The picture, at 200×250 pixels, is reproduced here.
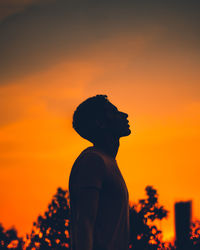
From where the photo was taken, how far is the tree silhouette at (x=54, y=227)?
2711 centimetres

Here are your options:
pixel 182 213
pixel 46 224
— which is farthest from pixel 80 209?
pixel 46 224

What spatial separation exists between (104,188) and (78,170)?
323 mm

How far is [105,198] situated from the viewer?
4.36m

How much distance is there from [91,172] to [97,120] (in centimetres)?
76

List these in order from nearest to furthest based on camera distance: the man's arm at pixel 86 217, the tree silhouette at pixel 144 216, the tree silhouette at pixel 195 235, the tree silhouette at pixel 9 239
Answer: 1. the man's arm at pixel 86 217
2. the tree silhouette at pixel 195 235
3. the tree silhouette at pixel 144 216
4. the tree silhouette at pixel 9 239

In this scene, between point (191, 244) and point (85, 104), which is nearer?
point (85, 104)

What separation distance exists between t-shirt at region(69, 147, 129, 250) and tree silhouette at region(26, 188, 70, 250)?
22.3 m

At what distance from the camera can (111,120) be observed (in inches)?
191

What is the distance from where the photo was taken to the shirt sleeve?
4.24 m

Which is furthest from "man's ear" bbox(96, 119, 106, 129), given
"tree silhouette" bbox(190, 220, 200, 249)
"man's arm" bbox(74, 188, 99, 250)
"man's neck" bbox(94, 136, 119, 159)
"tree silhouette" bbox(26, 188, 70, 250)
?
"tree silhouette" bbox(26, 188, 70, 250)

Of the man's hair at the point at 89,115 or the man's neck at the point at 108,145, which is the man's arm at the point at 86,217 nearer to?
the man's neck at the point at 108,145

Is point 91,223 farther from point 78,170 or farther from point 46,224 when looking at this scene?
point 46,224

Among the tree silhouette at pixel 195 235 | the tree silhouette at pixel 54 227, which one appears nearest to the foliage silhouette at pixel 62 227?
the tree silhouette at pixel 54 227

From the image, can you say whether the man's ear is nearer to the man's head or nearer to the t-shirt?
the man's head
